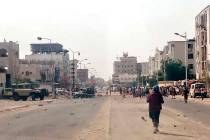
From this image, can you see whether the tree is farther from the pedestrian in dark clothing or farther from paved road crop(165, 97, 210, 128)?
the pedestrian in dark clothing

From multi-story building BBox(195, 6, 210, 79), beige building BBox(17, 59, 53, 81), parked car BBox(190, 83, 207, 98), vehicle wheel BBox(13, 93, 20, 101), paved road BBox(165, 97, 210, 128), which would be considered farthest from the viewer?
beige building BBox(17, 59, 53, 81)

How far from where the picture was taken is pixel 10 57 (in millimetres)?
134000

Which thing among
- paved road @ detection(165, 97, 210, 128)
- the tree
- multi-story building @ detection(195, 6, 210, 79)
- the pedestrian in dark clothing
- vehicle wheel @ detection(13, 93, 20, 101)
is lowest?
paved road @ detection(165, 97, 210, 128)

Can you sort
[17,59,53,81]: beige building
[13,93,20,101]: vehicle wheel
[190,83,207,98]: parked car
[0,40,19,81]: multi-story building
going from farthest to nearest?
[17,59,53,81]: beige building
[0,40,19,81]: multi-story building
[13,93,20,101]: vehicle wheel
[190,83,207,98]: parked car

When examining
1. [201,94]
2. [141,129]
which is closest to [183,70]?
[201,94]

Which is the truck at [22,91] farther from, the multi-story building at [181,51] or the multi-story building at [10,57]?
the multi-story building at [181,51]

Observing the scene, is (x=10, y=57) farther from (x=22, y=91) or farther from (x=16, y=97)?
(x=22, y=91)

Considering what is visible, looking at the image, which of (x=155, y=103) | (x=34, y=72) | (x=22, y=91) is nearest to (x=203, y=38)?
(x=22, y=91)

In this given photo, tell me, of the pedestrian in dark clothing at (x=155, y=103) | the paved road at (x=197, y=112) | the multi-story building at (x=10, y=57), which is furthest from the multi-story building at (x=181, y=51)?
the pedestrian in dark clothing at (x=155, y=103)

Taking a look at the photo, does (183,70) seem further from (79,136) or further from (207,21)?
(79,136)

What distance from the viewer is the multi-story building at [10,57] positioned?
130500 mm

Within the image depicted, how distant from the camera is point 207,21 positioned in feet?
357

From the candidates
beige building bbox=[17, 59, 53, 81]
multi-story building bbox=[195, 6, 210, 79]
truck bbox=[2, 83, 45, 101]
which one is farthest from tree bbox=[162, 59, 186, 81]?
truck bbox=[2, 83, 45, 101]

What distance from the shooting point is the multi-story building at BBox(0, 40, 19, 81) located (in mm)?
130500
